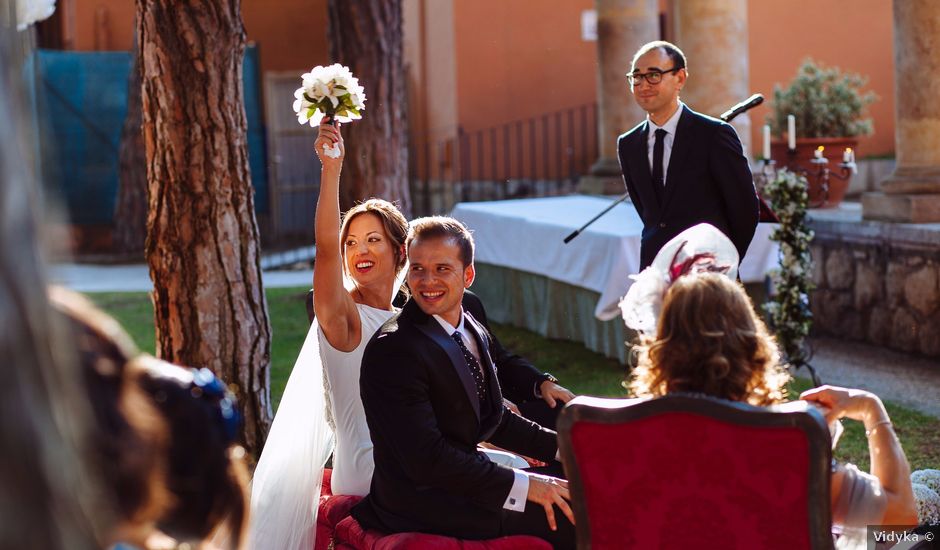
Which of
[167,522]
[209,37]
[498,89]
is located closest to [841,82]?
[498,89]

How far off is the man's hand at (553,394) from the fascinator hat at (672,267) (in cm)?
76

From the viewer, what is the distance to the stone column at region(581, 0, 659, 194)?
11023mm

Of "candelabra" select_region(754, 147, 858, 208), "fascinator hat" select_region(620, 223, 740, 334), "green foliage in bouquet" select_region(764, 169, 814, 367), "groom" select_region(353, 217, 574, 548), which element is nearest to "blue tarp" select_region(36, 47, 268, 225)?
"candelabra" select_region(754, 147, 858, 208)

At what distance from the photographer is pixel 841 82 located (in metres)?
11.4

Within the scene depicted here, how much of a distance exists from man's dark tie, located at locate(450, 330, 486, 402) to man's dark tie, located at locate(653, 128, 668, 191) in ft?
6.59

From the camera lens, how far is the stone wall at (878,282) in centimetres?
782

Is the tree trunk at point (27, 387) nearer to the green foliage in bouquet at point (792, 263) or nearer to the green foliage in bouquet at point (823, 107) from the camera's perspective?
the green foliage in bouquet at point (792, 263)

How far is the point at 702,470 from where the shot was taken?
231cm

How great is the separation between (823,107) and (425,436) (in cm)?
897

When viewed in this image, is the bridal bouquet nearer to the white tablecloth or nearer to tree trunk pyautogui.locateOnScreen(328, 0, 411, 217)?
the white tablecloth

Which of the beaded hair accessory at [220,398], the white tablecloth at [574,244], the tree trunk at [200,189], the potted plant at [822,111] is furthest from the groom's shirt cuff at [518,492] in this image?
the potted plant at [822,111]

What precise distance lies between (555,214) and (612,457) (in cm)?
703

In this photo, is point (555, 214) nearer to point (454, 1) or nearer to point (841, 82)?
point (841, 82)

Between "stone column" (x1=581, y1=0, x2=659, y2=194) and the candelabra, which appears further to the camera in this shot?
"stone column" (x1=581, y1=0, x2=659, y2=194)
